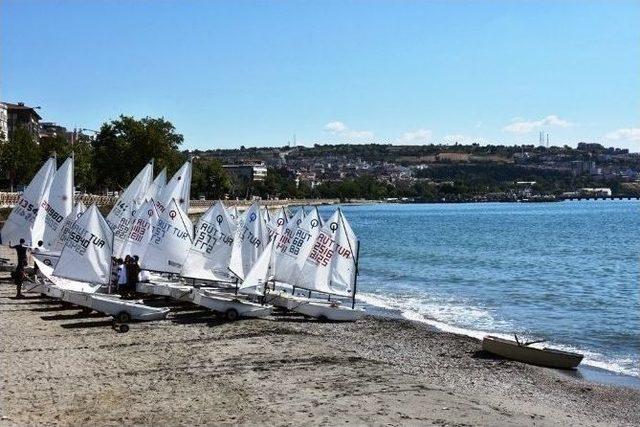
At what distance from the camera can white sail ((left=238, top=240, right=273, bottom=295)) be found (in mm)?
21359

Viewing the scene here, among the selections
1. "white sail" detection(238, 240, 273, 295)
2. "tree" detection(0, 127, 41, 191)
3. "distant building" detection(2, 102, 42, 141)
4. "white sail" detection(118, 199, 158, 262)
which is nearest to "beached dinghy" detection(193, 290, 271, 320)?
"white sail" detection(238, 240, 273, 295)

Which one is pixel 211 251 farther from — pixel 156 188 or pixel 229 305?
pixel 156 188

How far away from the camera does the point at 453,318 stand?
85.8ft

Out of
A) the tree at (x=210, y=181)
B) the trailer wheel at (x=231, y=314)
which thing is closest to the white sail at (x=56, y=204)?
the trailer wheel at (x=231, y=314)

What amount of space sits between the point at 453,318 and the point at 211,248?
8.96 m

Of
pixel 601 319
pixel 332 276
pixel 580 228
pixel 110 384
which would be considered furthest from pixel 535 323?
pixel 580 228

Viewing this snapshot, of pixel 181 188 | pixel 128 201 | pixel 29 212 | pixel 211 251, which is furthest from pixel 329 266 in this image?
pixel 29 212

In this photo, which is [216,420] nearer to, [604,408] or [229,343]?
[229,343]

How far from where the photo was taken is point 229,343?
1741cm

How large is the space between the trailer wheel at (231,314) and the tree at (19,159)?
59855 mm

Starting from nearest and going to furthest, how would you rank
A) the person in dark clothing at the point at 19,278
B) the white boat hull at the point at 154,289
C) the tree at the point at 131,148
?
the person in dark clothing at the point at 19,278 → the white boat hull at the point at 154,289 → the tree at the point at 131,148

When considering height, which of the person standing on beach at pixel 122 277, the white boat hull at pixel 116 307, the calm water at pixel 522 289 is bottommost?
the calm water at pixel 522 289

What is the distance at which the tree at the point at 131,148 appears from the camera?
88.6 meters

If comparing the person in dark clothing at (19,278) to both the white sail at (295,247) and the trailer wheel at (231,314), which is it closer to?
the trailer wheel at (231,314)
